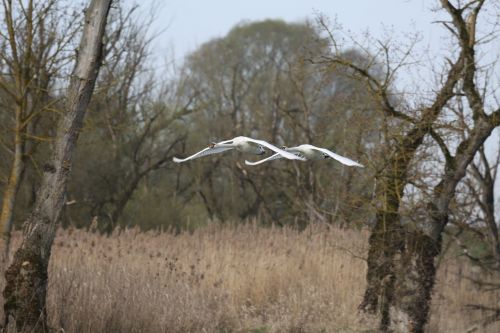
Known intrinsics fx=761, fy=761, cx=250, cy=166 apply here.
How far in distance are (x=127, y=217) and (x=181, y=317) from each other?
10405 millimetres

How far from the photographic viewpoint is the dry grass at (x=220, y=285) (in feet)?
20.0

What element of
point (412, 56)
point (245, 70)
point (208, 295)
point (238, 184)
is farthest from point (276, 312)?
point (245, 70)

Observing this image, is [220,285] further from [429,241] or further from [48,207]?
[48,207]

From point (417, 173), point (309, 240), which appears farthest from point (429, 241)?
point (309, 240)

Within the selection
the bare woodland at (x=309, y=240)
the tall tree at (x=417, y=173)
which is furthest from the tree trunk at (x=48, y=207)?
the tall tree at (x=417, y=173)

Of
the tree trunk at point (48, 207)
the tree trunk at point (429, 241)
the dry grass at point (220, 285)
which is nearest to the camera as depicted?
the tree trunk at point (48, 207)

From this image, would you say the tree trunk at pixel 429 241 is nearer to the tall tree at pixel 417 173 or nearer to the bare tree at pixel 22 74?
the tall tree at pixel 417 173

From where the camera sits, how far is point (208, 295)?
25.6 ft

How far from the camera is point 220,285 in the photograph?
8.30 m

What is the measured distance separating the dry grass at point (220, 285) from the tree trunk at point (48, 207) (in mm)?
386

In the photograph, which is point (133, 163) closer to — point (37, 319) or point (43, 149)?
point (43, 149)

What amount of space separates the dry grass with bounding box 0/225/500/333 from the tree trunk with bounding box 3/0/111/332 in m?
0.39

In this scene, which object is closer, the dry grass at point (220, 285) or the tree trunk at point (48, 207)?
the tree trunk at point (48, 207)

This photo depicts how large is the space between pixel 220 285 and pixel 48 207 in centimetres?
324
